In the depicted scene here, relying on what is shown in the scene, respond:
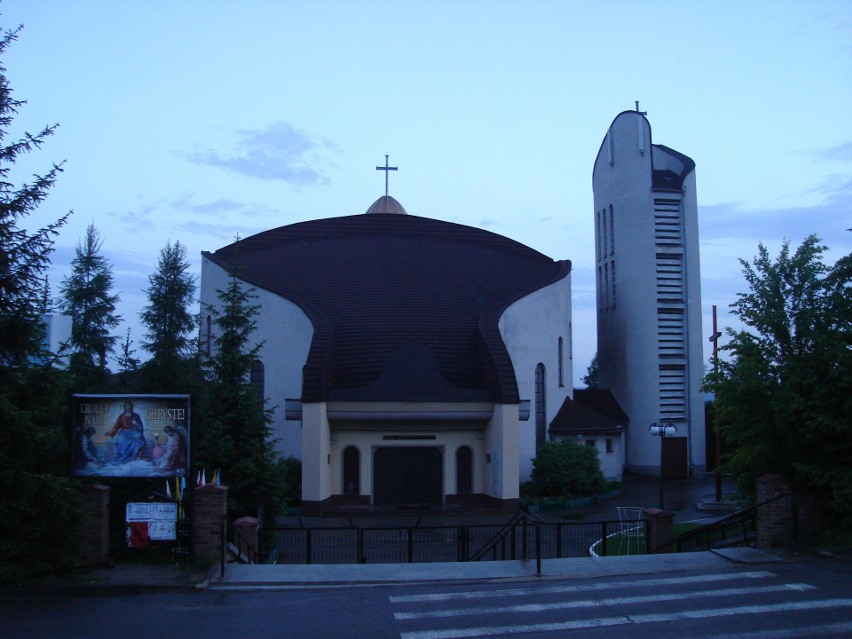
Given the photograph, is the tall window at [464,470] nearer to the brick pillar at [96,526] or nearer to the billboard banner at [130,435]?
the billboard banner at [130,435]

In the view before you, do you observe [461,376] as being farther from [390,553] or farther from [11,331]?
[11,331]

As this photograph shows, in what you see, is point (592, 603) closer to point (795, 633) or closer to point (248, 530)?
point (795, 633)

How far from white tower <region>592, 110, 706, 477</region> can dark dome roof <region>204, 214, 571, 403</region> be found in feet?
16.2

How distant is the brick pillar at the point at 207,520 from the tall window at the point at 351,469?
54.0ft

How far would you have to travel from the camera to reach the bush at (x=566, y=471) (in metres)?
33.2

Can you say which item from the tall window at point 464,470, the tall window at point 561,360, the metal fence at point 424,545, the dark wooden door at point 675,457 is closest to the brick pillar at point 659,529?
the metal fence at point 424,545

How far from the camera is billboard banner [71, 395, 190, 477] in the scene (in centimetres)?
1447

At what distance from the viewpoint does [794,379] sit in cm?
1642

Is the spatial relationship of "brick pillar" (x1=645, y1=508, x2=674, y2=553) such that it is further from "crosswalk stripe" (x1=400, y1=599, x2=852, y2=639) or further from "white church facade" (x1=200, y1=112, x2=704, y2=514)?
"white church facade" (x1=200, y1=112, x2=704, y2=514)

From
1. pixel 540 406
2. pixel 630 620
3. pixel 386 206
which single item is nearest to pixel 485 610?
pixel 630 620

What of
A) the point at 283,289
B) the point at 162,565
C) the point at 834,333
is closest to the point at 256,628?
the point at 162,565

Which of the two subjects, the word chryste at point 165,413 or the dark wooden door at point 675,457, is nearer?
the word chryste at point 165,413

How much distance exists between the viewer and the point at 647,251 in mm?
42688

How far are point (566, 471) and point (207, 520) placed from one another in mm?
21529
